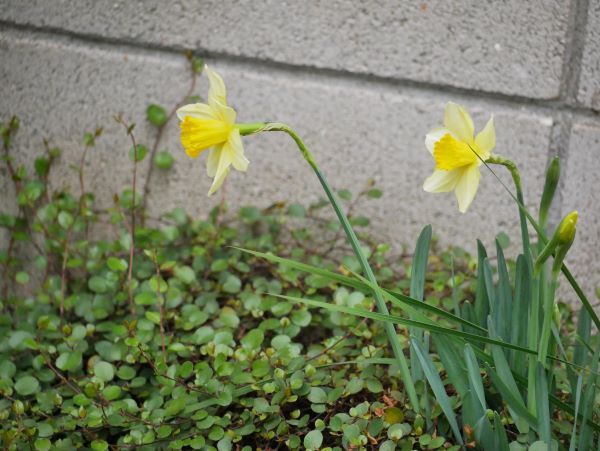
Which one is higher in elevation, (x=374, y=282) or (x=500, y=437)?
(x=374, y=282)

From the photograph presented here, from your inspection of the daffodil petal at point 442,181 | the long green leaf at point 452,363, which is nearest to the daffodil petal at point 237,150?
the daffodil petal at point 442,181

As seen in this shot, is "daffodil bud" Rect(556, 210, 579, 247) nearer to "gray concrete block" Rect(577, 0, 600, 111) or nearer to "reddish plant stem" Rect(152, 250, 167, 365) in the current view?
"reddish plant stem" Rect(152, 250, 167, 365)

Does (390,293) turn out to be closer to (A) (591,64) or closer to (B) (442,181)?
(B) (442,181)

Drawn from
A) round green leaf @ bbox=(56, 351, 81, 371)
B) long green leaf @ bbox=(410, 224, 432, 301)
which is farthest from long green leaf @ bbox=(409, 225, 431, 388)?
round green leaf @ bbox=(56, 351, 81, 371)

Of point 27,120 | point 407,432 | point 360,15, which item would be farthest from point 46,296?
point 360,15

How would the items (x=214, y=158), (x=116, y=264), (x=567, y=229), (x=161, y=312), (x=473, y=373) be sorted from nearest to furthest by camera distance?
(x=567, y=229) < (x=473, y=373) < (x=214, y=158) < (x=161, y=312) < (x=116, y=264)

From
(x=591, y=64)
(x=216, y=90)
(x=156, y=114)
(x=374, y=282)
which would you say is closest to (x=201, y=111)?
(x=216, y=90)

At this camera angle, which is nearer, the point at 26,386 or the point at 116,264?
the point at 26,386
